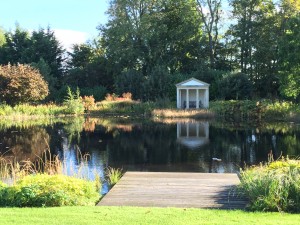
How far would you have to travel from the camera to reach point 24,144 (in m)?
17.7

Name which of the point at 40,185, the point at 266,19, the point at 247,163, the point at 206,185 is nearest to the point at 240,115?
the point at 266,19

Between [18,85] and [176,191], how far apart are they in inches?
1078

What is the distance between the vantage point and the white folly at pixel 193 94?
3794 cm

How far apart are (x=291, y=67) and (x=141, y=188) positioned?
72.1 feet

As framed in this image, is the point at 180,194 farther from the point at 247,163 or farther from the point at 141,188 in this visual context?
the point at 247,163

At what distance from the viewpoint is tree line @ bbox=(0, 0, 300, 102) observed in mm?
41406

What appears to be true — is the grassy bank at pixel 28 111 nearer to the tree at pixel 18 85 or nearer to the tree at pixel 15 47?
the tree at pixel 18 85

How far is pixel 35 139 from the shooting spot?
19.3 m

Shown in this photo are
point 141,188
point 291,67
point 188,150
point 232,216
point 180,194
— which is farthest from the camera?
point 291,67

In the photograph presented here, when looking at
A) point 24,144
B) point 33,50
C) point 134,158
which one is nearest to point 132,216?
point 134,158

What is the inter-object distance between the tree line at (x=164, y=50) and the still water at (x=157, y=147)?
1891 centimetres

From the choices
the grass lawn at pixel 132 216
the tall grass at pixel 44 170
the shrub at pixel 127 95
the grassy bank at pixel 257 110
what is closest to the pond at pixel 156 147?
the tall grass at pixel 44 170

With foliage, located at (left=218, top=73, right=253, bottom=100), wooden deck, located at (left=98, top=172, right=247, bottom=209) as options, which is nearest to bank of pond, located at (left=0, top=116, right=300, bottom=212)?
wooden deck, located at (left=98, top=172, right=247, bottom=209)

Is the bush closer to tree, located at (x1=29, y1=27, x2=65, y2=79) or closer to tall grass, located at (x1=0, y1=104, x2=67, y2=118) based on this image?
tall grass, located at (x1=0, y1=104, x2=67, y2=118)
